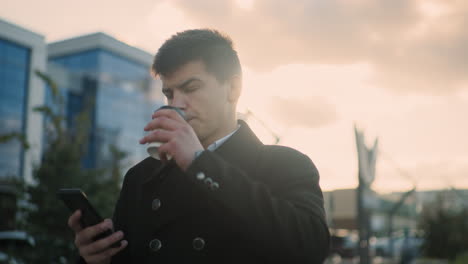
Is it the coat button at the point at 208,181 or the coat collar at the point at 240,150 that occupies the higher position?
the coat collar at the point at 240,150

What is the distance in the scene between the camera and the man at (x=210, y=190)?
167 cm

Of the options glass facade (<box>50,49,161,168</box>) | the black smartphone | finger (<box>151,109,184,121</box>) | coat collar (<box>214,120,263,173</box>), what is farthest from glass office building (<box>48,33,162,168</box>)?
finger (<box>151,109,184,121</box>)

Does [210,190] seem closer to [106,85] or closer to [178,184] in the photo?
[178,184]

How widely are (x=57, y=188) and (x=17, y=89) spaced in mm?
26145

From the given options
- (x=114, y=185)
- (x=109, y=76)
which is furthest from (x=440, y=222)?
(x=109, y=76)

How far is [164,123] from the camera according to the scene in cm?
167

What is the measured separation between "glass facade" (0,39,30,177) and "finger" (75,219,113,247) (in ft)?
106

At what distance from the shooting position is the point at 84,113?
10.8 m

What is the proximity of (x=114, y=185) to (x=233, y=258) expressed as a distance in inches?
342

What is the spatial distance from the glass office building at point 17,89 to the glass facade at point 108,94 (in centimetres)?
960

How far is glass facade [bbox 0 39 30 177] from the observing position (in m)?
32.3

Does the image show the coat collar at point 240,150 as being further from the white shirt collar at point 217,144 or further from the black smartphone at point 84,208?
the black smartphone at point 84,208

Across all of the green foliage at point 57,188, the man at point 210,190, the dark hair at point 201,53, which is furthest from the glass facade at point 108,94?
the man at point 210,190

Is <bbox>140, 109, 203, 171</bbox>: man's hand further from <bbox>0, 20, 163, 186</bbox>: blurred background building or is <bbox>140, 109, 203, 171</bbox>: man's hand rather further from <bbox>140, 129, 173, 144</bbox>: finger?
<bbox>0, 20, 163, 186</bbox>: blurred background building
